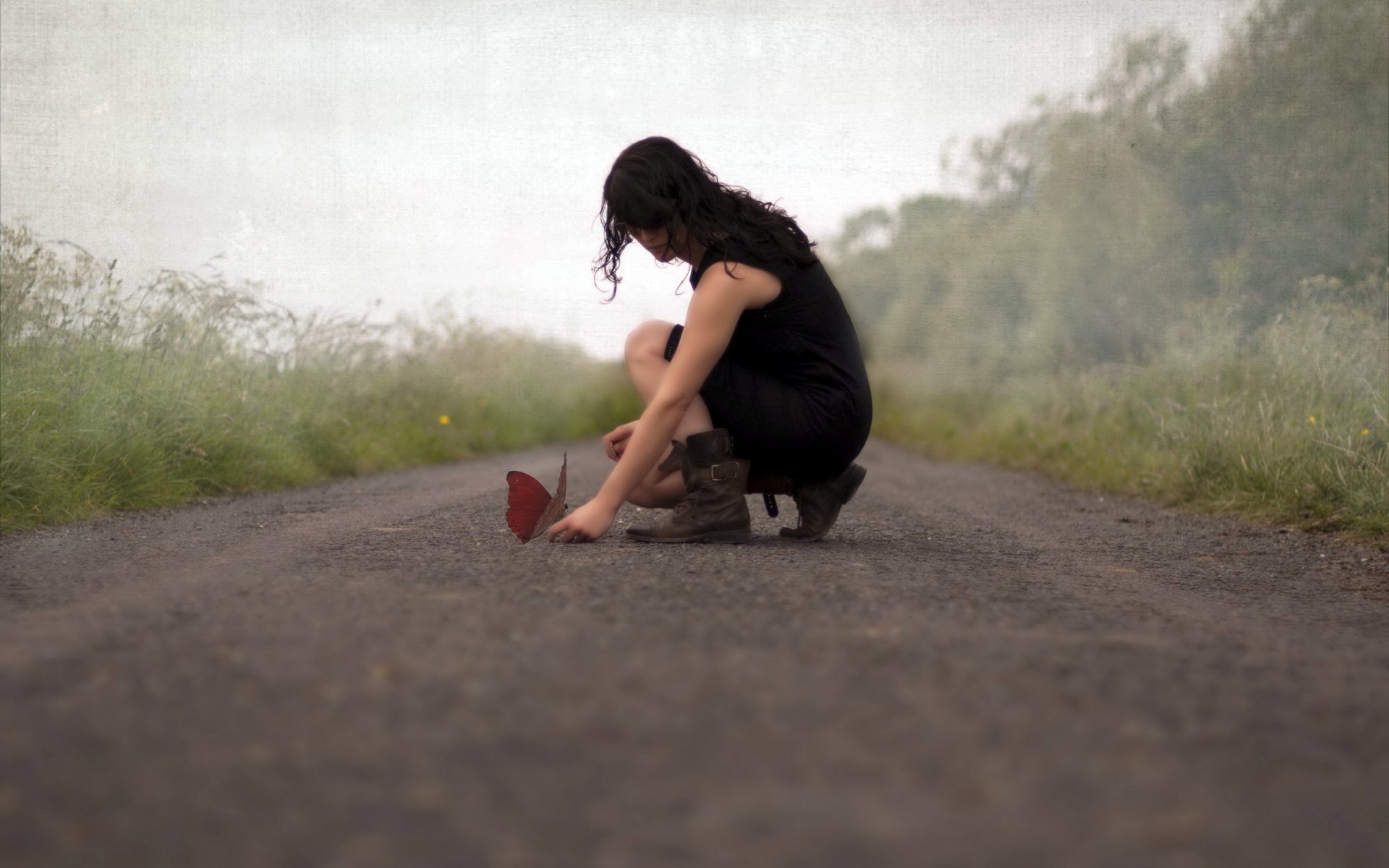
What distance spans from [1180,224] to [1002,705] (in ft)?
29.7

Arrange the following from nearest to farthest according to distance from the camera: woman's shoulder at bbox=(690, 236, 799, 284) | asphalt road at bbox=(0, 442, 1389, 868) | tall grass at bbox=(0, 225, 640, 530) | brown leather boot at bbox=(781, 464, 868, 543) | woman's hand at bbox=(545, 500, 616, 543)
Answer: asphalt road at bbox=(0, 442, 1389, 868), woman's hand at bbox=(545, 500, 616, 543), woman's shoulder at bbox=(690, 236, 799, 284), brown leather boot at bbox=(781, 464, 868, 543), tall grass at bbox=(0, 225, 640, 530)

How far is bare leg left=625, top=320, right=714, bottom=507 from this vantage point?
3.43m

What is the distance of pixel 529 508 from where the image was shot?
3352 millimetres

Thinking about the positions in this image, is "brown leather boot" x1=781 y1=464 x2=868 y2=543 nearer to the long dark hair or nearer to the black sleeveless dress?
the black sleeveless dress

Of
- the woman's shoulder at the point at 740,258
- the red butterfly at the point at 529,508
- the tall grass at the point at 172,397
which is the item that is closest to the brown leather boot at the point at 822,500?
the woman's shoulder at the point at 740,258

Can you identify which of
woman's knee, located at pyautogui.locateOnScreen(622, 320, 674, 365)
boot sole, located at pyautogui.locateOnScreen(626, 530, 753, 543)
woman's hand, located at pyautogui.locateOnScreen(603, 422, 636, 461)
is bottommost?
boot sole, located at pyautogui.locateOnScreen(626, 530, 753, 543)

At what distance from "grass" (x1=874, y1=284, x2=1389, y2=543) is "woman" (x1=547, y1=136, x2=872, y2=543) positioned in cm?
211

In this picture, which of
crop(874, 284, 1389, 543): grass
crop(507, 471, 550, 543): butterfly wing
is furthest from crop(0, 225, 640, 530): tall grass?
crop(874, 284, 1389, 543): grass

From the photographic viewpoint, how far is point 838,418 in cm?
347

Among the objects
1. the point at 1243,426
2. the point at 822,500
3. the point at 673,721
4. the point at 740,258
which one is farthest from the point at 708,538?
the point at 1243,426

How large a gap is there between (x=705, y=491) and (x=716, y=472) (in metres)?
0.06

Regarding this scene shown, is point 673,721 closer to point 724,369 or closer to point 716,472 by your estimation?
point 716,472

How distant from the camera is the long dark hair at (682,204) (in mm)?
3312

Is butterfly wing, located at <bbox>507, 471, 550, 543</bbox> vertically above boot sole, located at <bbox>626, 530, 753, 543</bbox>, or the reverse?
butterfly wing, located at <bbox>507, 471, 550, 543</bbox>
